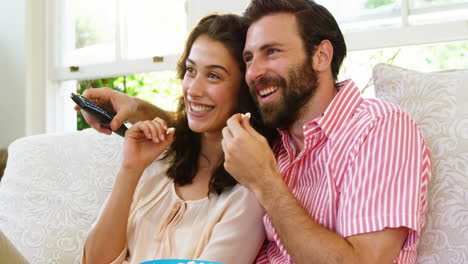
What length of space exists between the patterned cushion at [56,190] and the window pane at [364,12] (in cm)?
95

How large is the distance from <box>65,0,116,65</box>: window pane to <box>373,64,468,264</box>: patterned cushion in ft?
5.80

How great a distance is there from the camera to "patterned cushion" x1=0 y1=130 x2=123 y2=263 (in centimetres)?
172

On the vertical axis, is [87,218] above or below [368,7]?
below

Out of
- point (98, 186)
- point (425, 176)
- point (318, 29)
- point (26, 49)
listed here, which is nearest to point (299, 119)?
point (318, 29)

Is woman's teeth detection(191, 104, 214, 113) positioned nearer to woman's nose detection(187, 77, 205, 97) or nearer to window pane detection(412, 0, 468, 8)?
woman's nose detection(187, 77, 205, 97)

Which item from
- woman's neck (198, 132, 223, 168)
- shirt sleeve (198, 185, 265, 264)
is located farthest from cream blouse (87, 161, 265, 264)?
woman's neck (198, 132, 223, 168)

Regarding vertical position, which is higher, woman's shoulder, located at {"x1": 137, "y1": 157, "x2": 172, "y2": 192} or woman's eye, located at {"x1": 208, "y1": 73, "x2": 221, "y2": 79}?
woman's eye, located at {"x1": 208, "y1": 73, "x2": 221, "y2": 79}

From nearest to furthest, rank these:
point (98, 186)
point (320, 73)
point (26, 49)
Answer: point (320, 73) < point (98, 186) < point (26, 49)

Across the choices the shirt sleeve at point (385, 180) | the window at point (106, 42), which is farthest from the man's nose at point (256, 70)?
the window at point (106, 42)

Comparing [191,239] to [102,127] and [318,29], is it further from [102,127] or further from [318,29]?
[318,29]

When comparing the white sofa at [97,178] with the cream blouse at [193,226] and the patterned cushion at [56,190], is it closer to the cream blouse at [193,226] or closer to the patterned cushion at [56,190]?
the patterned cushion at [56,190]

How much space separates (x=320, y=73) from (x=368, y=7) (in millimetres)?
711

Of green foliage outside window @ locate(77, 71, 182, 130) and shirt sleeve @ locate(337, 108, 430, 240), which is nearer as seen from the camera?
shirt sleeve @ locate(337, 108, 430, 240)

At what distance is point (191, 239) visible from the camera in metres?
1.48
